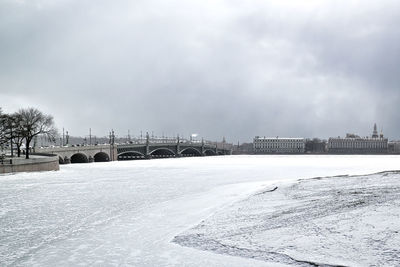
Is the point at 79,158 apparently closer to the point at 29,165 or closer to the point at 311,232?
the point at 29,165

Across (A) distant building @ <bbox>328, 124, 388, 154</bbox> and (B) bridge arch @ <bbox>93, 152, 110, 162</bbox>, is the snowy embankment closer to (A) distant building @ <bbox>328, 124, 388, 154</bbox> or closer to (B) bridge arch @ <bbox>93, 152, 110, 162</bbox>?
(B) bridge arch @ <bbox>93, 152, 110, 162</bbox>

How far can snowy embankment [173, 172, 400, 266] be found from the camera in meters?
8.60

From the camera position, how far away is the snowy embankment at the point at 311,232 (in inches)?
339

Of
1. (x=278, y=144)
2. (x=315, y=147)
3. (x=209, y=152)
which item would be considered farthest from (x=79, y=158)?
(x=278, y=144)

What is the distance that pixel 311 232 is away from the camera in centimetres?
1046

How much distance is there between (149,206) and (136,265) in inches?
332

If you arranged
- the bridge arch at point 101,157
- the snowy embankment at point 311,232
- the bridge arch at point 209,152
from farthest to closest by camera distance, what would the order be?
the bridge arch at point 209,152 < the bridge arch at point 101,157 < the snowy embankment at point 311,232

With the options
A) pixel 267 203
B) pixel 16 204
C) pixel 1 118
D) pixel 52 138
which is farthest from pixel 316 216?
pixel 52 138

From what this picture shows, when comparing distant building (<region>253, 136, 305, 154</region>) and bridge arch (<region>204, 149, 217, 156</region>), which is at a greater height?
distant building (<region>253, 136, 305, 154</region>)

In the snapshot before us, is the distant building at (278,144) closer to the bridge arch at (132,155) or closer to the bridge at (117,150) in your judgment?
the bridge at (117,150)

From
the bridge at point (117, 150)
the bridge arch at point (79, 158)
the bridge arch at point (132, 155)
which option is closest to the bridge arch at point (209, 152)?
the bridge at point (117, 150)

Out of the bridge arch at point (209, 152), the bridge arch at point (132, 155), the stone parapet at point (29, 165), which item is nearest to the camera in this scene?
the stone parapet at point (29, 165)

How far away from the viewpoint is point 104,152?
2766 inches

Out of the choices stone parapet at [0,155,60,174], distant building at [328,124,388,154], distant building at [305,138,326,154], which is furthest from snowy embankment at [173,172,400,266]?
distant building at [305,138,326,154]
